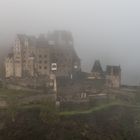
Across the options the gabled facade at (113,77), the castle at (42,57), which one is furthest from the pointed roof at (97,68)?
the castle at (42,57)

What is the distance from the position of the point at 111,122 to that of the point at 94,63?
8.53 m

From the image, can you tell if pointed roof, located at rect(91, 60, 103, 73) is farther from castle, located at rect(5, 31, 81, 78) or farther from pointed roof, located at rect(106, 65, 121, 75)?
castle, located at rect(5, 31, 81, 78)

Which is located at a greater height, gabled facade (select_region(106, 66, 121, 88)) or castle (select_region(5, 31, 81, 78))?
castle (select_region(5, 31, 81, 78))

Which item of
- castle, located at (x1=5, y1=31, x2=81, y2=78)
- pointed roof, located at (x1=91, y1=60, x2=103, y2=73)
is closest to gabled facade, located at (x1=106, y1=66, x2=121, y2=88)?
pointed roof, located at (x1=91, y1=60, x2=103, y2=73)

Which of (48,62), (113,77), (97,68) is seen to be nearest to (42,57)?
(48,62)

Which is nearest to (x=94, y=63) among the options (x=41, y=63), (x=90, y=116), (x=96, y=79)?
(x=96, y=79)

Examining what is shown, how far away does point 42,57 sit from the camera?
4316 centimetres

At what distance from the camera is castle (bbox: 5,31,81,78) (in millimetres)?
42938

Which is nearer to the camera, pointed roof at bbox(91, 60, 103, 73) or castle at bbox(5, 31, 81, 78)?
castle at bbox(5, 31, 81, 78)

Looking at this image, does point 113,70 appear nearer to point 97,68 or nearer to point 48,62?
point 97,68

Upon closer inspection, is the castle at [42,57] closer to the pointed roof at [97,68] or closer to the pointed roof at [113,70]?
the pointed roof at [97,68]

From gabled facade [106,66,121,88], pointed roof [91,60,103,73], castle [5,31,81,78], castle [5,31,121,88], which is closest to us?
gabled facade [106,66,121,88]

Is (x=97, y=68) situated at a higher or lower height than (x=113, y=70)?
higher

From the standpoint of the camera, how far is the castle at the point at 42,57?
42938 millimetres
